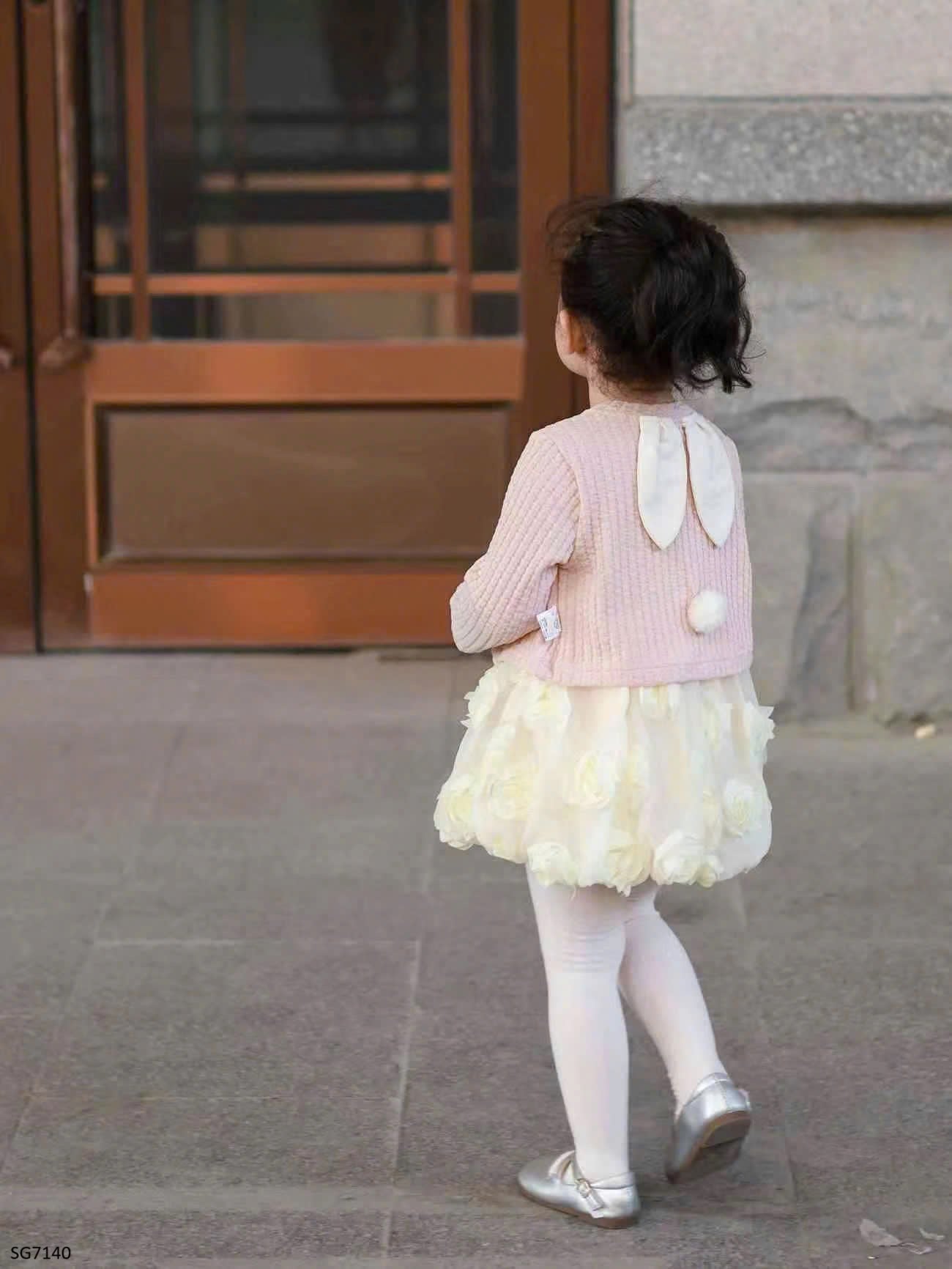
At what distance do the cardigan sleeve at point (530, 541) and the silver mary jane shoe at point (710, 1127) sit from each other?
74cm

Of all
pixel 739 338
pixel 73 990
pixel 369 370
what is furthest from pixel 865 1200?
pixel 369 370

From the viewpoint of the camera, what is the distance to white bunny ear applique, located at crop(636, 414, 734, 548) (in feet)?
9.79

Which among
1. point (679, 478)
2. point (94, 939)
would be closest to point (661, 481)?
point (679, 478)

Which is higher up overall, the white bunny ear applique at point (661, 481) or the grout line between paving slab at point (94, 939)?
the white bunny ear applique at point (661, 481)

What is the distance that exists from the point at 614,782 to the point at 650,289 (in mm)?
662

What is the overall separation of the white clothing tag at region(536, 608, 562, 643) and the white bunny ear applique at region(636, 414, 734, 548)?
171 millimetres

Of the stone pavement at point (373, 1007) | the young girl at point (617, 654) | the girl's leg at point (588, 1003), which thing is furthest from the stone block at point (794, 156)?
the girl's leg at point (588, 1003)

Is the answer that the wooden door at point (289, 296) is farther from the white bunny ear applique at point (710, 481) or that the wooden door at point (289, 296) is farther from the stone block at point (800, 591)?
the white bunny ear applique at point (710, 481)

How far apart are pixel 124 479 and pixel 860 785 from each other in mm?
2319

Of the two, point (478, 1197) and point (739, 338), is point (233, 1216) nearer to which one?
point (478, 1197)

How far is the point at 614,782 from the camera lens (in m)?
2.97

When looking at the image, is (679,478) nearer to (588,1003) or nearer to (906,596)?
(588,1003)

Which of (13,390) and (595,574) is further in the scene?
(13,390)

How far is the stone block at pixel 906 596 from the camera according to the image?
5562 millimetres
